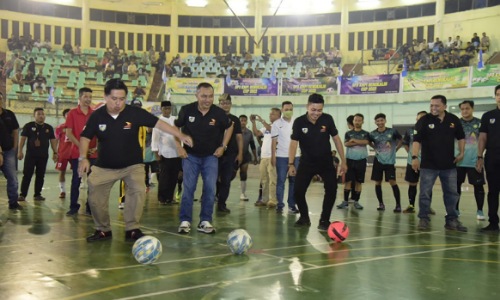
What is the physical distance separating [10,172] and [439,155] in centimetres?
738

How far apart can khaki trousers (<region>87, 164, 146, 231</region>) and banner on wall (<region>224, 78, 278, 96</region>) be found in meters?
23.0

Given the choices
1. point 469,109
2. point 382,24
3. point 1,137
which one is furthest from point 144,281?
point 382,24

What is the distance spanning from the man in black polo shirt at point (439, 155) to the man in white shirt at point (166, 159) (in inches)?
193

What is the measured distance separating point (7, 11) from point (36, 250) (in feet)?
125

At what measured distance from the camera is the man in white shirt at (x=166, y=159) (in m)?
11.3

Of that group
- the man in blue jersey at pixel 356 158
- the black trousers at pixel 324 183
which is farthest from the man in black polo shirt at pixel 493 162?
the man in blue jersey at pixel 356 158

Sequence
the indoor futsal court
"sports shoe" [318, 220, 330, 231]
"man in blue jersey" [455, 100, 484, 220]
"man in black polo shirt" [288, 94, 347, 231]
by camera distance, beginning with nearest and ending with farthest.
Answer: the indoor futsal court → "sports shoe" [318, 220, 330, 231] → "man in black polo shirt" [288, 94, 347, 231] → "man in blue jersey" [455, 100, 484, 220]

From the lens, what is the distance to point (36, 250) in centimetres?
618

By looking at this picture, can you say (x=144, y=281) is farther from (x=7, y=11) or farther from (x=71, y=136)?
(x=7, y=11)

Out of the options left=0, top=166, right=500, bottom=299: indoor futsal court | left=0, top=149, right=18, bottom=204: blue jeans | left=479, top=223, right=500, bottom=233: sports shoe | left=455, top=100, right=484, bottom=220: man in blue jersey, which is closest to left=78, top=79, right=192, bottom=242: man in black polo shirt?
left=0, top=166, right=500, bottom=299: indoor futsal court

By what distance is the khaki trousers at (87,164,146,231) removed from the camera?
6832mm

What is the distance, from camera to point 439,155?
28.3ft

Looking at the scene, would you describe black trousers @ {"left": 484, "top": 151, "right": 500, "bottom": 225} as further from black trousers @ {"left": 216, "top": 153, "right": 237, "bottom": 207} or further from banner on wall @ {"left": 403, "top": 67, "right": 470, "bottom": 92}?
banner on wall @ {"left": 403, "top": 67, "right": 470, "bottom": 92}

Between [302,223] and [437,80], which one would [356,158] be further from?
[437,80]
